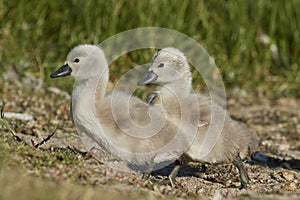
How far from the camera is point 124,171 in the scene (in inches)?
188

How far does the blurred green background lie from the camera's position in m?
8.20

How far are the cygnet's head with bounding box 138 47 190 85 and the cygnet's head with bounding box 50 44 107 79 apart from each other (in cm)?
39

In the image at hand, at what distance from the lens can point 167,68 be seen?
16.4ft

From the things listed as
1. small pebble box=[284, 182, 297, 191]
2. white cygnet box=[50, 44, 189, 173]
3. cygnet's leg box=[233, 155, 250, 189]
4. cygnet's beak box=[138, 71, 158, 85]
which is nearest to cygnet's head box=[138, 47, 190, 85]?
cygnet's beak box=[138, 71, 158, 85]

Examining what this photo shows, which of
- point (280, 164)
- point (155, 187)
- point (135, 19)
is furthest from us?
point (135, 19)

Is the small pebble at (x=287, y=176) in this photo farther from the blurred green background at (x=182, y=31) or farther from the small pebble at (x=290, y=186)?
the blurred green background at (x=182, y=31)

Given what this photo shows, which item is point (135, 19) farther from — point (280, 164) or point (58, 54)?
point (280, 164)

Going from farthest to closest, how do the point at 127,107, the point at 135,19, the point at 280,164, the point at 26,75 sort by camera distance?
the point at 135,19, the point at 26,75, the point at 280,164, the point at 127,107

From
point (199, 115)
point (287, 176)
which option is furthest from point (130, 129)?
point (287, 176)

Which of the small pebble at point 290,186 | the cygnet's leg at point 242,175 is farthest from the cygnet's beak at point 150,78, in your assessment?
the small pebble at point 290,186

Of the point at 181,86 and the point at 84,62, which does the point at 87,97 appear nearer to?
the point at 84,62

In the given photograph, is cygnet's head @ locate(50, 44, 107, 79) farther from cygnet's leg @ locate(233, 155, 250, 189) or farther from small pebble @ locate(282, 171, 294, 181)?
small pebble @ locate(282, 171, 294, 181)

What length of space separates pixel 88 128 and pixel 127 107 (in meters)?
0.31

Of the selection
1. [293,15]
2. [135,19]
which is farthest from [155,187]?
[293,15]
